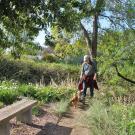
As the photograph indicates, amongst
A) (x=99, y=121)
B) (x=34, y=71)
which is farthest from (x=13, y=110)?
(x=34, y=71)

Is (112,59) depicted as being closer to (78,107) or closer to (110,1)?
(78,107)

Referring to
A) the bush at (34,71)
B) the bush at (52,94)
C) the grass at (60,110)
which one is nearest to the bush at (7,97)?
the grass at (60,110)

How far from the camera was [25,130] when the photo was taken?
895 centimetres

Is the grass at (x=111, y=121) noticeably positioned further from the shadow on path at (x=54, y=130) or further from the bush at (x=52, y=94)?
the bush at (x=52, y=94)

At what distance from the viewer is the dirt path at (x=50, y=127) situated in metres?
8.84

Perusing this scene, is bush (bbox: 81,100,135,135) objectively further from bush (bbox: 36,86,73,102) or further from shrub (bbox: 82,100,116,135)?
bush (bbox: 36,86,73,102)

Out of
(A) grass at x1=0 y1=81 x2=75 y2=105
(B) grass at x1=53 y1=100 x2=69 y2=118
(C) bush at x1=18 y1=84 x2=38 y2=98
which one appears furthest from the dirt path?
(C) bush at x1=18 y1=84 x2=38 y2=98

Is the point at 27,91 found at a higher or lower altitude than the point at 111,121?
lower

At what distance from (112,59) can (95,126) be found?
6488 mm

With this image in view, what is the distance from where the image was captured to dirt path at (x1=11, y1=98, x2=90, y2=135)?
29.0 feet

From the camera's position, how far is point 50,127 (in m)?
9.46

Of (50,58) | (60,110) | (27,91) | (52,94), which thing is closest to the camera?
(60,110)

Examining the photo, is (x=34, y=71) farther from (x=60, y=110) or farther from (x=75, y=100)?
(x=60, y=110)

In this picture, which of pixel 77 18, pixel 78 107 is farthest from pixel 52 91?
pixel 77 18
